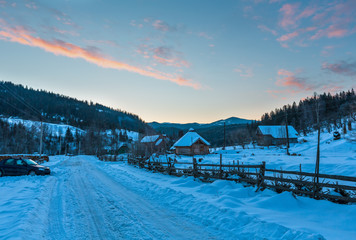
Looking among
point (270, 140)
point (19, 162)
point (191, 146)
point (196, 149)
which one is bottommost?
point (196, 149)

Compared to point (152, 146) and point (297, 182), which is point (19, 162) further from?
point (152, 146)

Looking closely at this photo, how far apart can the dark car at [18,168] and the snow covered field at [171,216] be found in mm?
8321

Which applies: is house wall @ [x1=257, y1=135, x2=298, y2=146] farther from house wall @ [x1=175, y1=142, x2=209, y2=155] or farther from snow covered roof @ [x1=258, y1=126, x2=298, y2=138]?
house wall @ [x1=175, y1=142, x2=209, y2=155]

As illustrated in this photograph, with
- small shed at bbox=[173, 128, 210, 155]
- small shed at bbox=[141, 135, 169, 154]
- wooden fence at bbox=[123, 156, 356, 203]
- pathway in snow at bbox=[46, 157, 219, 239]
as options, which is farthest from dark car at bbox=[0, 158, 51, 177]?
small shed at bbox=[173, 128, 210, 155]

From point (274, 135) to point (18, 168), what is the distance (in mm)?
73379

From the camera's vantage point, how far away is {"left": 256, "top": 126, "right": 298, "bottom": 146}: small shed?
70750mm

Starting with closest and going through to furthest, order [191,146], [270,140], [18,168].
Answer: [18,168]
[191,146]
[270,140]

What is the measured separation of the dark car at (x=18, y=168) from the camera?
679 inches

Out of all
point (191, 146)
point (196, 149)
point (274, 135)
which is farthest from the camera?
point (274, 135)

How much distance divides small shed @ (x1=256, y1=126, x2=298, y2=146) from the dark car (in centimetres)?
6716

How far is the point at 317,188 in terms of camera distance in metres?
9.13

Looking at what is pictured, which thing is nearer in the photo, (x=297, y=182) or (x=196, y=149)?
(x=297, y=182)

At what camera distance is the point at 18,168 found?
17.5m

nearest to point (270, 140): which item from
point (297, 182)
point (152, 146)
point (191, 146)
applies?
point (191, 146)
